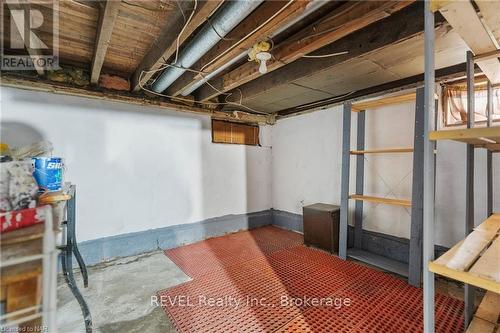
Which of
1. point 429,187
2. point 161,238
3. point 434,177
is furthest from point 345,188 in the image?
point 161,238

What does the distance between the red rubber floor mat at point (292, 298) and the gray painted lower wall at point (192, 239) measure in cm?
39

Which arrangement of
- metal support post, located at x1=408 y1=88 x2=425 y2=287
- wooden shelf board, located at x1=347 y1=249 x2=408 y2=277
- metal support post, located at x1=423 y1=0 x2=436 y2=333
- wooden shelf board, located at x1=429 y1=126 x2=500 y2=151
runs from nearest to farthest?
wooden shelf board, located at x1=429 y1=126 x2=500 y2=151
metal support post, located at x1=423 y1=0 x2=436 y2=333
metal support post, located at x1=408 y1=88 x2=425 y2=287
wooden shelf board, located at x1=347 y1=249 x2=408 y2=277

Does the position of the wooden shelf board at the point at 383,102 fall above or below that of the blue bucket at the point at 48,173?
above

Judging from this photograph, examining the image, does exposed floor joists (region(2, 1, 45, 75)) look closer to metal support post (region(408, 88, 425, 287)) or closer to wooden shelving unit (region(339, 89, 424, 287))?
wooden shelving unit (region(339, 89, 424, 287))

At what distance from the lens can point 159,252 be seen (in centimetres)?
300

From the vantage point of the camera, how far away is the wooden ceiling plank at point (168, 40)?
140cm

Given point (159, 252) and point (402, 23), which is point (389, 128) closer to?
point (402, 23)

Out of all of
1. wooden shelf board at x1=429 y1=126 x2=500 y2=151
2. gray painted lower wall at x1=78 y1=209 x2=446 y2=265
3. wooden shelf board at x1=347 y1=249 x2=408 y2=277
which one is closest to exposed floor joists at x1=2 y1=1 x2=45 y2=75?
gray painted lower wall at x1=78 y1=209 x2=446 y2=265

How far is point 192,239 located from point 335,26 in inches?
117

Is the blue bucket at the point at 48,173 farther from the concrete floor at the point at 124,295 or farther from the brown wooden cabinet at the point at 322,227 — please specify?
the brown wooden cabinet at the point at 322,227

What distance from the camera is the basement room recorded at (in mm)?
1028

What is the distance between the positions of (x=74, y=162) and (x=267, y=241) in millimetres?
2563

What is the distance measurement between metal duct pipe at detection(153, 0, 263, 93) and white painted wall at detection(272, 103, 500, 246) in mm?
2107

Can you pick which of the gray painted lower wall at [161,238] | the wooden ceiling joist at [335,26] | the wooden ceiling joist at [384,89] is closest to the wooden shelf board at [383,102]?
the wooden ceiling joist at [384,89]
